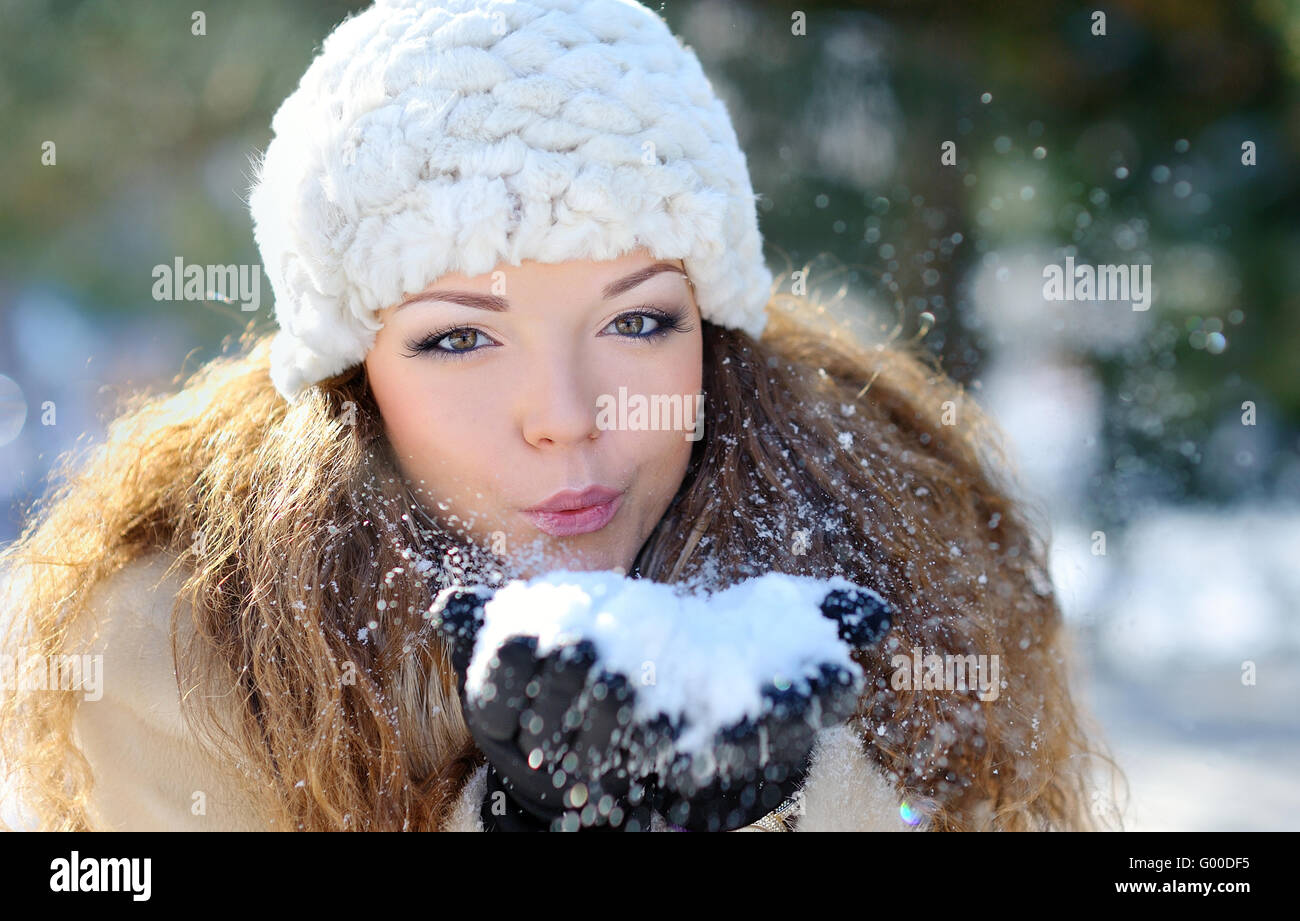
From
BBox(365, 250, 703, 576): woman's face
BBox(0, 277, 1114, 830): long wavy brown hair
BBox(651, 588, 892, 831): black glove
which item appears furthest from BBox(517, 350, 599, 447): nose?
BBox(651, 588, 892, 831): black glove

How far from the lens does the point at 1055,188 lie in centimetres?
380

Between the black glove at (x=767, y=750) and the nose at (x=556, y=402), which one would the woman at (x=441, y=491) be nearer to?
the nose at (x=556, y=402)

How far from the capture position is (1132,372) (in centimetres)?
384

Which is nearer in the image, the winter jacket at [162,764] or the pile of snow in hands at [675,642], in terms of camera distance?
the pile of snow in hands at [675,642]

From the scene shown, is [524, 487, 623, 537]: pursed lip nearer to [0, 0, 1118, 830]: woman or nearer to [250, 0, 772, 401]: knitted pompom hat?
[0, 0, 1118, 830]: woman

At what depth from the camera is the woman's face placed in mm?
1338

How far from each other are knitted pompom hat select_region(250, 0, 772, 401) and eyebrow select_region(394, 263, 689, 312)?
2cm

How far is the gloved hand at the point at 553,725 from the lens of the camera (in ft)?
3.62

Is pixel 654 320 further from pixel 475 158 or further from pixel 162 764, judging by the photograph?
pixel 162 764

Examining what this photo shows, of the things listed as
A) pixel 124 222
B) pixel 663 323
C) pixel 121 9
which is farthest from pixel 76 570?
pixel 124 222

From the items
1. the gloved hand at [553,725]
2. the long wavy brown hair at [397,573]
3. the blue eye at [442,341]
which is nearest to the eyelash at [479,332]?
the blue eye at [442,341]

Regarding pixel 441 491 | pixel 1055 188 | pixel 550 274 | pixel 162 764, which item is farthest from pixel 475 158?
pixel 1055 188

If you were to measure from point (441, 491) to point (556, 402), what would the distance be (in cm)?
25
